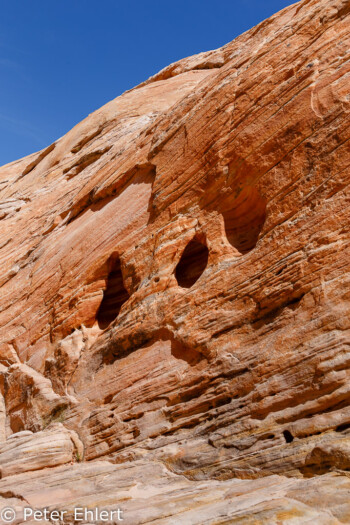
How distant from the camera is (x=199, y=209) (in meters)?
12.4

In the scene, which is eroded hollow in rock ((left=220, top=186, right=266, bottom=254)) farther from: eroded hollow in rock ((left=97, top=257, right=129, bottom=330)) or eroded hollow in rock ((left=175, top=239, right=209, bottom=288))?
eroded hollow in rock ((left=97, top=257, right=129, bottom=330))

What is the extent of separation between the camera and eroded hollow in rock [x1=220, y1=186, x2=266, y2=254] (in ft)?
37.9

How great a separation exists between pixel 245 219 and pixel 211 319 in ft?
9.28

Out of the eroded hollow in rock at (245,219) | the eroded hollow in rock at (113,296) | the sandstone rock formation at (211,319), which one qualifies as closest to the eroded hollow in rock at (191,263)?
the sandstone rock formation at (211,319)

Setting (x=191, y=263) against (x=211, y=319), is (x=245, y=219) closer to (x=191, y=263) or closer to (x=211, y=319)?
(x=191, y=263)

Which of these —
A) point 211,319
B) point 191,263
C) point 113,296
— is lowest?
point 211,319

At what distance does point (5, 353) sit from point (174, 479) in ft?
32.6

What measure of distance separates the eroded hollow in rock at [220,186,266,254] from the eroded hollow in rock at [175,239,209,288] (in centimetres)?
124

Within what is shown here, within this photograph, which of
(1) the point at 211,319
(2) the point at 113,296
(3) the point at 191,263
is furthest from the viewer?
(2) the point at 113,296

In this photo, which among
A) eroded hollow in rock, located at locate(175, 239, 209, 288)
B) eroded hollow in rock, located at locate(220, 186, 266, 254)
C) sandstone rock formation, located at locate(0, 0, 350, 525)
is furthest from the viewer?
eroded hollow in rock, located at locate(175, 239, 209, 288)

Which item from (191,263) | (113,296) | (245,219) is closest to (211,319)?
(245,219)

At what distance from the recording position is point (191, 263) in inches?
517

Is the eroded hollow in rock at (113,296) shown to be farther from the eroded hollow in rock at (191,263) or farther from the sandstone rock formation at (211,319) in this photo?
the eroded hollow in rock at (191,263)

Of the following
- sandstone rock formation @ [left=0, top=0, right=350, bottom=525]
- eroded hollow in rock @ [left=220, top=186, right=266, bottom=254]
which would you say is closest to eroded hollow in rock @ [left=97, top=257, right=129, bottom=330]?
sandstone rock formation @ [left=0, top=0, right=350, bottom=525]
